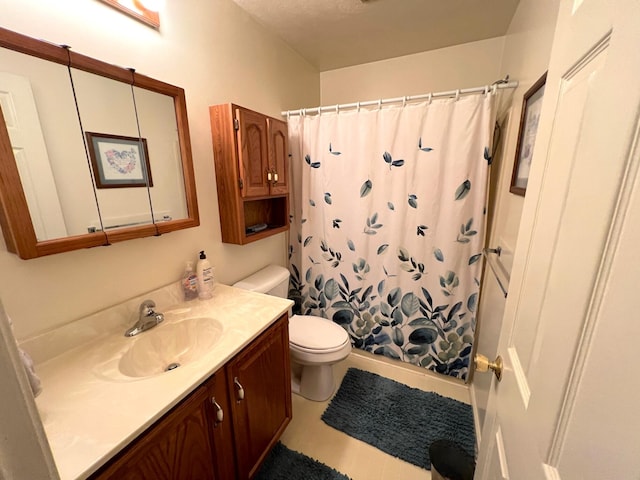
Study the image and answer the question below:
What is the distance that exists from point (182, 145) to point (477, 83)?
210cm

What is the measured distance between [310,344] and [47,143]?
4.82 ft

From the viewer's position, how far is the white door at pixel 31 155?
75 centimetres

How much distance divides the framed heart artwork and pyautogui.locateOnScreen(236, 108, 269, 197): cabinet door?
441 mm

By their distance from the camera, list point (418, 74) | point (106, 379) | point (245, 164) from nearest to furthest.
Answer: point (106, 379), point (245, 164), point (418, 74)

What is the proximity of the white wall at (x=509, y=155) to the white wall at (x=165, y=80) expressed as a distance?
1.45 meters

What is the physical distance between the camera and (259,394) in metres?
1.15

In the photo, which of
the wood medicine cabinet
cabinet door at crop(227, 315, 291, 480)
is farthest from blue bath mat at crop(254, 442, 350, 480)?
the wood medicine cabinet

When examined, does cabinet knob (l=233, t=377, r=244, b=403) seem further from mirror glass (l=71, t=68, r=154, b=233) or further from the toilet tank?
mirror glass (l=71, t=68, r=154, b=233)

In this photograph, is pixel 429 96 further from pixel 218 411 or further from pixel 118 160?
pixel 218 411

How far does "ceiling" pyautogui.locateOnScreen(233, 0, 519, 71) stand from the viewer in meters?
1.48

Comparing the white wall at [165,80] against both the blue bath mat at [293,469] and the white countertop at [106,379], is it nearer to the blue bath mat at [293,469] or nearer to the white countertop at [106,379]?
the white countertop at [106,379]

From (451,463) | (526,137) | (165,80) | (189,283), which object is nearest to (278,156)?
(165,80)

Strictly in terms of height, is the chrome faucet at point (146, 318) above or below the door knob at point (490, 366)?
below

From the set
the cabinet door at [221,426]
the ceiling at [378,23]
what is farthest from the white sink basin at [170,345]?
the ceiling at [378,23]
